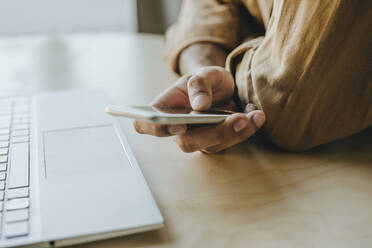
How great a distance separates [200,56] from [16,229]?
538 mm

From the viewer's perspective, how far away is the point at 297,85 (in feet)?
1.57

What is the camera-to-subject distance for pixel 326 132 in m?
0.50

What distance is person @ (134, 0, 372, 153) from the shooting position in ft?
1.45

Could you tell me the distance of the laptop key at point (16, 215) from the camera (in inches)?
13.6

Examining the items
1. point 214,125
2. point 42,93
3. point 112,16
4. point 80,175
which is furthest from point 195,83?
point 112,16

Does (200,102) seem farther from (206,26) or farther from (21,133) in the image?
(206,26)

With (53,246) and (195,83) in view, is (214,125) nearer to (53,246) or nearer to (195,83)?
(195,83)

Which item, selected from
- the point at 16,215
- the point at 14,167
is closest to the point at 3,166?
the point at 14,167

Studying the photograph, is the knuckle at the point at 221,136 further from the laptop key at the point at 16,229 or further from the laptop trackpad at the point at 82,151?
the laptop key at the point at 16,229

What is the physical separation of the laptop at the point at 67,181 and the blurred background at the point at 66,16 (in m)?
1.37

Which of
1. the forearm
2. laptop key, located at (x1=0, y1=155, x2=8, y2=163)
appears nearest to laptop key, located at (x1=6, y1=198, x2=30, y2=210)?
laptop key, located at (x1=0, y1=155, x2=8, y2=163)

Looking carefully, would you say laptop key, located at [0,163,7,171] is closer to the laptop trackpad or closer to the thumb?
the laptop trackpad

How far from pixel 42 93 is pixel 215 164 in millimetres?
427

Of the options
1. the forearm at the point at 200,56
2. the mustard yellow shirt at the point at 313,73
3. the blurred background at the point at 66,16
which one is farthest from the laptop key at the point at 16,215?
the blurred background at the point at 66,16
